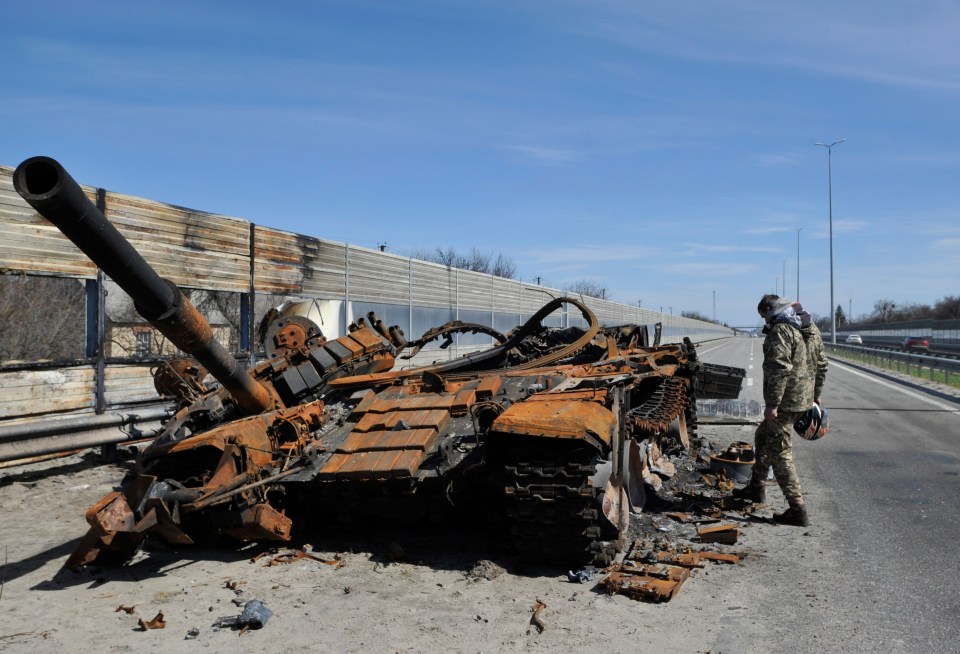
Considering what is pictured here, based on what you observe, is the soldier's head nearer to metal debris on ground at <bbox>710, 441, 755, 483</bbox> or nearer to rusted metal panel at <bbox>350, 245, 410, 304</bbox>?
metal debris on ground at <bbox>710, 441, 755, 483</bbox>

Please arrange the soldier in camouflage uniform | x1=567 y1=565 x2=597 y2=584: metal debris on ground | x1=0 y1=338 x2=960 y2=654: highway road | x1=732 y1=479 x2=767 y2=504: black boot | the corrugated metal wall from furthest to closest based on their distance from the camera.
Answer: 1. the corrugated metal wall
2. x1=732 y1=479 x2=767 y2=504: black boot
3. the soldier in camouflage uniform
4. x1=567 y1=565 x2=597 y2=584: metal debris on ground
5. x1=0 y1=338 x2=960 y2=654: highway road

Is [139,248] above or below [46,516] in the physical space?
above

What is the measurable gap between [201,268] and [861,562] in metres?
9.01

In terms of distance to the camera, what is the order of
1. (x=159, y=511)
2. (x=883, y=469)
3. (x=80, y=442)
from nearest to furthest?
(x=159, y=511), (x=80, y=442), (x=883, y=469)

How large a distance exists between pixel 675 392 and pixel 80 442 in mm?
6635

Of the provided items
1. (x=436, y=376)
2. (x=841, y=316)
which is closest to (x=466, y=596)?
(x=436, y=376)

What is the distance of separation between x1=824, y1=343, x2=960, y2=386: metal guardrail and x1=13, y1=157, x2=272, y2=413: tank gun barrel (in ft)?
61.3

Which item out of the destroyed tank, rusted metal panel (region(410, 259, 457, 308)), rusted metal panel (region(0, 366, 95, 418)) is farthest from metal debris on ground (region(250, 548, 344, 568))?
rusted metal panel (region(410, 259, 457, 308))

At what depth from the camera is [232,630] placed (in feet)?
15.7

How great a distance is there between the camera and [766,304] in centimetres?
819

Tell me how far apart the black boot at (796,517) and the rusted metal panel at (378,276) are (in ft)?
32.3

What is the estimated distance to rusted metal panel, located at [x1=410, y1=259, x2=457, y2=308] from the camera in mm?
18266

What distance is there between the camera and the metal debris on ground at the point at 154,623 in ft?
15.8

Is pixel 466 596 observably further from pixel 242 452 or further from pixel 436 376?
pixel 436 376
